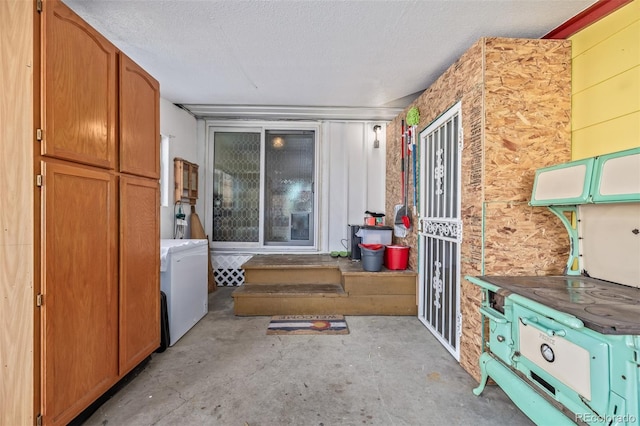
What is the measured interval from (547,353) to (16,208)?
2.67 m

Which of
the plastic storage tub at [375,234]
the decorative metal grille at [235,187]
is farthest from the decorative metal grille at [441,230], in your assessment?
the decorative metal grille at [235,187]

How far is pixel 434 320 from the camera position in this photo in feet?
9.90

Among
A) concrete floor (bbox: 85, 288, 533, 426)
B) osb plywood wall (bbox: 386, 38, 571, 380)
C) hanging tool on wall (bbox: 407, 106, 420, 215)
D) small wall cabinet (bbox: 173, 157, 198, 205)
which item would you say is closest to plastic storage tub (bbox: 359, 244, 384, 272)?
hanging tool on wall (bbox: 407, 106, 420, 215)

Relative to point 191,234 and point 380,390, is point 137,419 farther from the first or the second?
point 191,234

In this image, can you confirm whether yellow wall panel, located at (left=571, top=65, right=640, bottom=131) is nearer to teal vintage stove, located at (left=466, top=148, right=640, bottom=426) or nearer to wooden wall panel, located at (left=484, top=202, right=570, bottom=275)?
teal vintage stove, located at (left=466, top=148, right=640, bottom=426)

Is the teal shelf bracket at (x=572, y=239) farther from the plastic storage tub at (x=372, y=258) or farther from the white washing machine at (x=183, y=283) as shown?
the white washing machine at (x=183, y=283)

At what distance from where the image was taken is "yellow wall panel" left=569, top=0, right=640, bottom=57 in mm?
1677

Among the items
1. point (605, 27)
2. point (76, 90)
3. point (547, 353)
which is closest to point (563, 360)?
point (547, 353)

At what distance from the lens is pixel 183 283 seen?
2910 mm

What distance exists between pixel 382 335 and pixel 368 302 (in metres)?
0.56

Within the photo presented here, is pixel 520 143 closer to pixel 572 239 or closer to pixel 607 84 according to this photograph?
pixel 607 84

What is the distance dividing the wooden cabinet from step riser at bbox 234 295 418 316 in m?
1.47

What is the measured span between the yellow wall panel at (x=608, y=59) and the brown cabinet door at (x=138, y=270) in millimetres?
3291

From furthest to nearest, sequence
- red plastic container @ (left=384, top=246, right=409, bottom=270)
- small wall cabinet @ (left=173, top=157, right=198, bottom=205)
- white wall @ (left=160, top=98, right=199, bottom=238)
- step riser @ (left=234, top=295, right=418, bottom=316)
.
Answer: small wall cabinet @ (left=173, top=157, right=198, bottom=205) < white wall @ (left=160, top=98, right=199, bottom=238) < red plastic container @ (left=384, top=246, right=409, bottom=270) < step riser @ (left=234, top=295, right=418, bottom=316)
